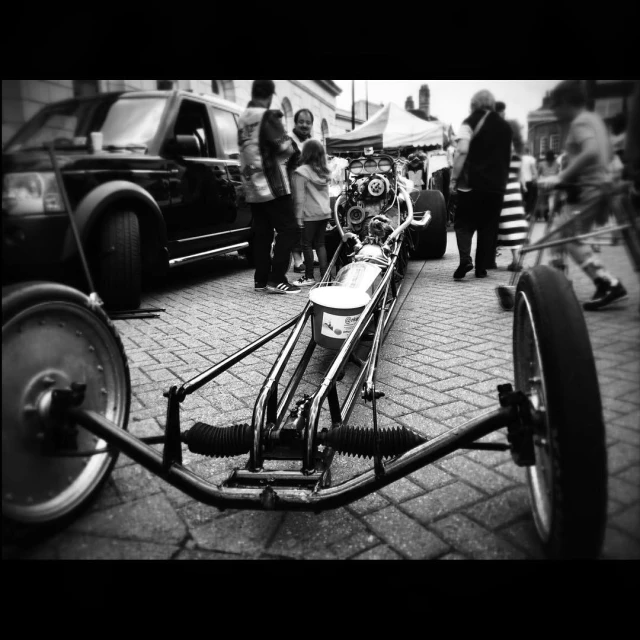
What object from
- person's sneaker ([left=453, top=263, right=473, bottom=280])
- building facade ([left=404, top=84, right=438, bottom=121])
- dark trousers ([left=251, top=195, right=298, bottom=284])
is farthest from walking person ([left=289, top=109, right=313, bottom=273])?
building facade ([left=404, top=84, right=438, bottom=121])

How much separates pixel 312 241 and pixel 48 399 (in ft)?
15.0

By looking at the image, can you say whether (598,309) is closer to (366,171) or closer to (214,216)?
(214,216)

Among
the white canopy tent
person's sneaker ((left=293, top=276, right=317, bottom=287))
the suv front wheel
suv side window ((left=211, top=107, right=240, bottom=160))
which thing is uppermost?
the white canopy tent

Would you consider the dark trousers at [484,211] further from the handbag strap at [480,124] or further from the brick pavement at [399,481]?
the handbag strap at [480,124]

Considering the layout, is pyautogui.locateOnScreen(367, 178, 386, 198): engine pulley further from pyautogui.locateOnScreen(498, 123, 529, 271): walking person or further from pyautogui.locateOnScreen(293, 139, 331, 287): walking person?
pyautogui.locateOnScreen(498, 123, 529, 271): walking person

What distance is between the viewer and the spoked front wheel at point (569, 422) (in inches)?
43.9

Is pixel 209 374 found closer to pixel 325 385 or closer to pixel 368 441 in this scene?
pixel 325 385

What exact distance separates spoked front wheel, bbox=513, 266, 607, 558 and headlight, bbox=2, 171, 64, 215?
121 centimetres

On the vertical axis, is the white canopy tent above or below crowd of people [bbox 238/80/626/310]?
above

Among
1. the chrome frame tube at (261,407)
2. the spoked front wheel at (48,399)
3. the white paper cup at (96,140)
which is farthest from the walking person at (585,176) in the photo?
the spoked front wheel at (48,399)

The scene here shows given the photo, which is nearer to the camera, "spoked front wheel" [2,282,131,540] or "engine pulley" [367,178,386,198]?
"spoked front wheel" [2,282,131,540]

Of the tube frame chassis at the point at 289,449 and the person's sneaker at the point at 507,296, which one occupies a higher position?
the person's sneaker at the point at 507,296

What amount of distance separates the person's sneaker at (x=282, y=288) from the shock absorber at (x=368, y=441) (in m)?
3.61

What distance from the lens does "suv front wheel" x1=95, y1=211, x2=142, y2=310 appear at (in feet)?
4.77
